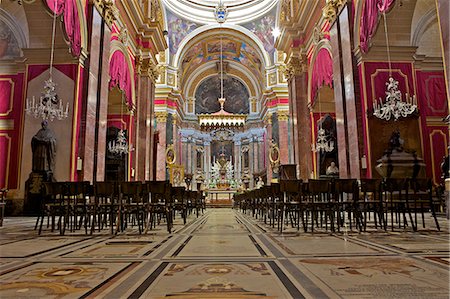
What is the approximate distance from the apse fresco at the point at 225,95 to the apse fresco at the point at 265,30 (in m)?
5.46

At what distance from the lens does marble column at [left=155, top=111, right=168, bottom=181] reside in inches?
733

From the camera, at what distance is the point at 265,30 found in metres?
21.5

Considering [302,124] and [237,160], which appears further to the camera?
[237,160]

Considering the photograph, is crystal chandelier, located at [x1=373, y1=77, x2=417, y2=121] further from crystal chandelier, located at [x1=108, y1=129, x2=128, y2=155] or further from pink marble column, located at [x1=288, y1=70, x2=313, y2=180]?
crystal chandelier, located at [x1=108, y1=129, x2=128, y2=155]

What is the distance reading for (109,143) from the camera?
11.3 meters

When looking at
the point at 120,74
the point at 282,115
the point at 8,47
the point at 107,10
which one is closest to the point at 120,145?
the point at 120,74

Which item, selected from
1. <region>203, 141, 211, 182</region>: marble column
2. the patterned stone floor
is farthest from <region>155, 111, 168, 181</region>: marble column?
the patterned stone floor

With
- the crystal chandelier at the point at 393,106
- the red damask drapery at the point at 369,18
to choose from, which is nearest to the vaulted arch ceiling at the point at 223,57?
the red damask drapery at the point at 369,18

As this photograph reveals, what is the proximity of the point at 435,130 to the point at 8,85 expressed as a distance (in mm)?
12576

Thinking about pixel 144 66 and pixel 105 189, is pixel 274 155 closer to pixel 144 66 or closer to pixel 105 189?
pixel 144 66

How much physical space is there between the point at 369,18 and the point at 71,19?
21.7 feet

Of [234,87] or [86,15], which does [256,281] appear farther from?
[234,87]

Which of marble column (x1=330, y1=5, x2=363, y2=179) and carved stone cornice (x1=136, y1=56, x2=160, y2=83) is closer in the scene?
marble column (x1=330, y1=5, x2=363, y2=179)

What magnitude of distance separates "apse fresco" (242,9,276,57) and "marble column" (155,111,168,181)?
Answer: 7.86 meters
